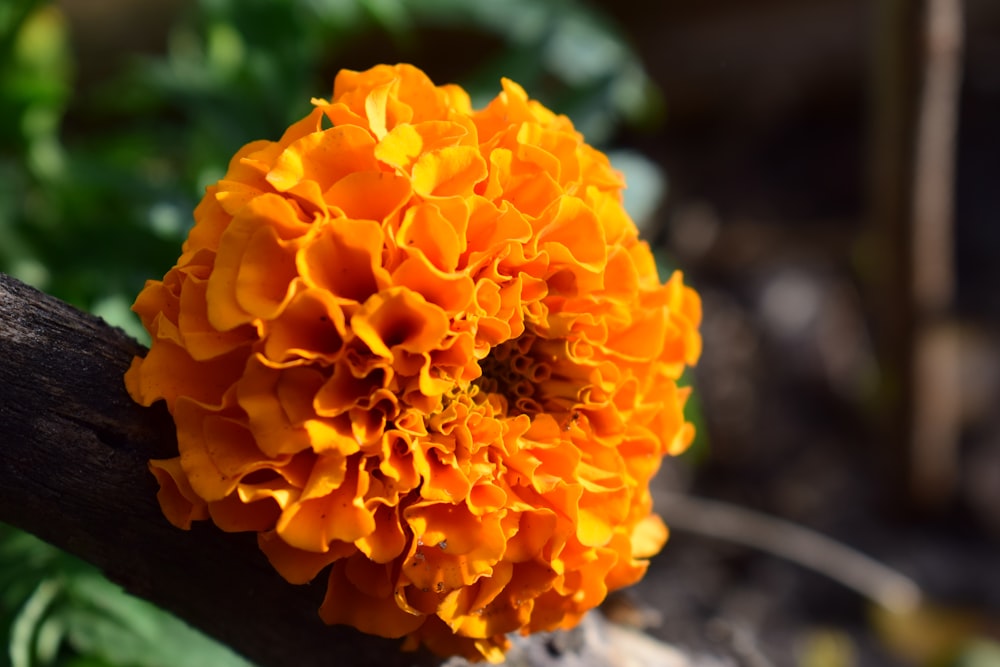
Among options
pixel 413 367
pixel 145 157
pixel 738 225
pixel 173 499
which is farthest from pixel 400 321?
pixel 738 225

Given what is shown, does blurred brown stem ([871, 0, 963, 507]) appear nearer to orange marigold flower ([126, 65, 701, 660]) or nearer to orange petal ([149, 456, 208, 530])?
orange marigold flower ([126, 65, 701, 660])

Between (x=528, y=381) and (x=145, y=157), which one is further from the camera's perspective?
(x=145, y=157)

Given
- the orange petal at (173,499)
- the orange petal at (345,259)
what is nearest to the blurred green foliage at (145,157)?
the orange petal at (173,499)

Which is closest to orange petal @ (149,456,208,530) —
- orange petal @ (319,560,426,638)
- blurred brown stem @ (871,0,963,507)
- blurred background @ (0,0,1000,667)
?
orange petal @ (319,560,426,638)

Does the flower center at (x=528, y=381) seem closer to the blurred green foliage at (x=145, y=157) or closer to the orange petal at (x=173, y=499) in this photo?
the orange petal at (x=173, y=499)

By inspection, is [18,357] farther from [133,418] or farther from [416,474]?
[416,474]

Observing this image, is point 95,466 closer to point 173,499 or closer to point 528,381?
point 173,499
